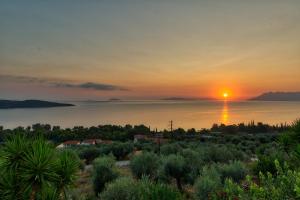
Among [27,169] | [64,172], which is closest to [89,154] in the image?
[64,172]

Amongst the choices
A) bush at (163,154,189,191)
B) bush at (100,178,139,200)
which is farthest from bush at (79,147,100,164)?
bush at (100,178,139,200)

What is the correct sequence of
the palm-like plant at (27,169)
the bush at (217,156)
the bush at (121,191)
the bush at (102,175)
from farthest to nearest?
1. the bush at (217,156)
2. the bush at (102,175)
3. the bush at (121,191)
4. the palm-like plant at (27,169)

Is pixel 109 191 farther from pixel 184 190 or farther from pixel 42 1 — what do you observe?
pixel 42 1

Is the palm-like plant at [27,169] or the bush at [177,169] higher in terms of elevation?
the palm-like plant at [27,169]

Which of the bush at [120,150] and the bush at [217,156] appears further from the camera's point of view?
the bush at [120,150]

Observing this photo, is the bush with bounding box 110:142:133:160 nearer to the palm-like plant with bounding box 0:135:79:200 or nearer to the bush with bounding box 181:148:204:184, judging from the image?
the bush with bounding box 181:148:204:184

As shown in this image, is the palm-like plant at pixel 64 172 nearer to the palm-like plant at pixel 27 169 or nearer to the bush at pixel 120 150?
the palm-like plant at pixel 27 169

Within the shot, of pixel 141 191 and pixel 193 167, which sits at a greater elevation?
pixel 141 191

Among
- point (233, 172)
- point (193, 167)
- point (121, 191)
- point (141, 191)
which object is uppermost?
point (141, 191)

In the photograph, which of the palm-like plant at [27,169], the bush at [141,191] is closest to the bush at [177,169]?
the bush at [141,191]

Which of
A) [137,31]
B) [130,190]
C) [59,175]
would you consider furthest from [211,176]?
[137,31]

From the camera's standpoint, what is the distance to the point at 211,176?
392 inches

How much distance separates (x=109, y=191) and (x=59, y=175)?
2.82 meters

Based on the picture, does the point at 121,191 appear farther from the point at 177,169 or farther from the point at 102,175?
the point at 177,169
